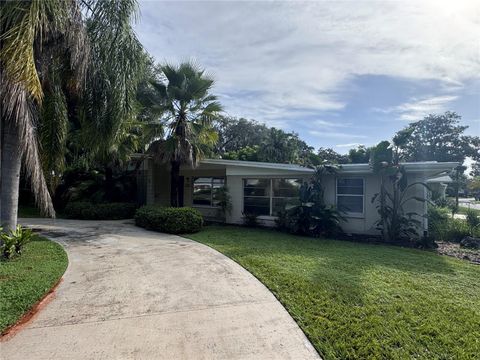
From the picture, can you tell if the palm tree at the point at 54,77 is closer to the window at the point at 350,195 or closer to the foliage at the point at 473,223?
the window at the point at 350,195

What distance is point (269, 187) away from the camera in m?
13.0

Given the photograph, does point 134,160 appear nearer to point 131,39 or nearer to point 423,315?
point 131,39

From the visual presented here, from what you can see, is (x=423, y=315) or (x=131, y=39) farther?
(x=131, y=39)

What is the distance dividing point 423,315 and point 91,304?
4851 mm

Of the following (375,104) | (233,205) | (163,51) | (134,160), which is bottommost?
(233,205)

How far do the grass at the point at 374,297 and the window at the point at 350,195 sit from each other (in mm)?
2883

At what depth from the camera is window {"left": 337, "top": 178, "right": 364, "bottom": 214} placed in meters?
11.2

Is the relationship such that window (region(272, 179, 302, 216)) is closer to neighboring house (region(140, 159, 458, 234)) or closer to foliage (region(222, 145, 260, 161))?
neighboring house (region(140, 159, 458, 234))

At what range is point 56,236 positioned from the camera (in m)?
9.63

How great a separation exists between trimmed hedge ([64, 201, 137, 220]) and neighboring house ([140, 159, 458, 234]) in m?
1.81

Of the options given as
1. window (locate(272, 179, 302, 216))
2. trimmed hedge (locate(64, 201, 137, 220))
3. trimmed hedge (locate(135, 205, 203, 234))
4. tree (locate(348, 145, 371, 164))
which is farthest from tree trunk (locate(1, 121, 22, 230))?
tree (locate(348, 145, 371, 164))

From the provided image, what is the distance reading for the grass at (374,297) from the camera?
3.38m

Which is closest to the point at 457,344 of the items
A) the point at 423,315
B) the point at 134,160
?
the point at 423,315

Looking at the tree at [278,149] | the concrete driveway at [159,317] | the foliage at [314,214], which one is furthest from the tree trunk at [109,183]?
the tree at [278,149]
